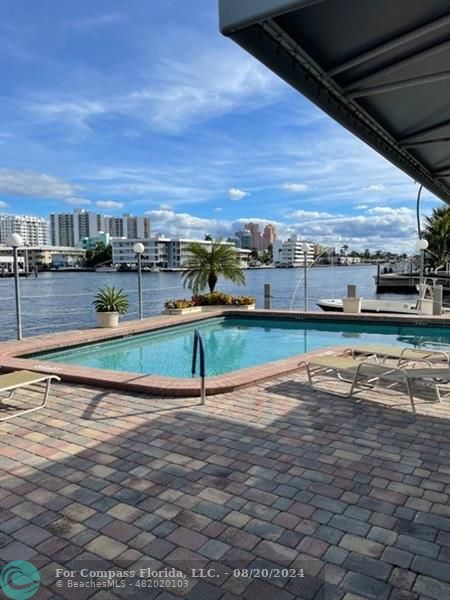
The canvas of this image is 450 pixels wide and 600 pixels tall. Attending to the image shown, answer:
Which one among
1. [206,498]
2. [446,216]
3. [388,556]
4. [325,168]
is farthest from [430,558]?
[446,216]

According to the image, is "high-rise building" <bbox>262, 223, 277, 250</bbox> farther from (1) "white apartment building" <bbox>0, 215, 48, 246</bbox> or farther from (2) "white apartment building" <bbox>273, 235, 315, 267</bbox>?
(1) "white apartment building" <bbox>0, 215, 48, 246</bbox>

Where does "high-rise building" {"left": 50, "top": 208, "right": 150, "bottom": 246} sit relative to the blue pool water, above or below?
above

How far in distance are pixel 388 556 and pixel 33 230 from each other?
126962 mm

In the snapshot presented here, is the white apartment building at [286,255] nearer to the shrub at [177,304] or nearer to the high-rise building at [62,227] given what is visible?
the shrub at [177,304]

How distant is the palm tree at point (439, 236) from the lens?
31453mm

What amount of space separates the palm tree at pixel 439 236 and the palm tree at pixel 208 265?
2292 cm

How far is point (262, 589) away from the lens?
73.7 inches

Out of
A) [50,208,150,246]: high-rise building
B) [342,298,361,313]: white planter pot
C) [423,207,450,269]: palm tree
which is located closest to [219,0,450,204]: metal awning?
[342,298,361,313]: white planter pot

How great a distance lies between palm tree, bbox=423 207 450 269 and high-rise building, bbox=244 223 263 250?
282ft

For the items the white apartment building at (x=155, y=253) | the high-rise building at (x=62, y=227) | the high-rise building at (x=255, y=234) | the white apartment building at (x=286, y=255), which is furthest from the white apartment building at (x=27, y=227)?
the white apartment building at (x=286, y=255)

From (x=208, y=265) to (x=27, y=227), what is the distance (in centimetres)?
11179

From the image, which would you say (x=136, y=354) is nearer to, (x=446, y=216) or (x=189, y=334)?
(x=189, y=334)

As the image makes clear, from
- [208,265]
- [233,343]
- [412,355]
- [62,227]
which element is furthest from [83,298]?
[62,227]

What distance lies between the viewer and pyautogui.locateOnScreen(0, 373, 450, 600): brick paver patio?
77.9 inches
